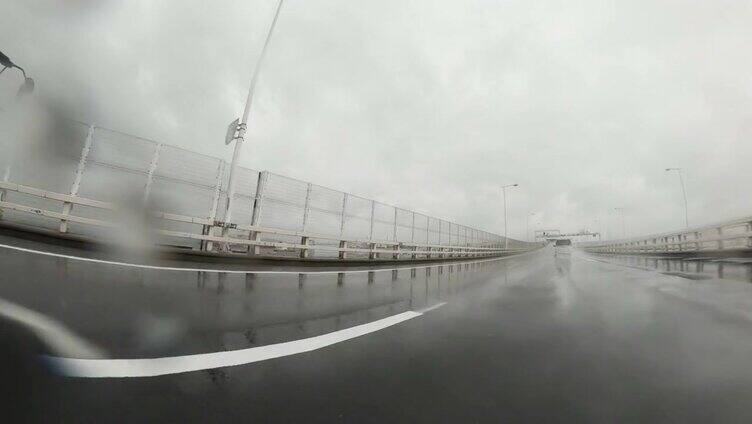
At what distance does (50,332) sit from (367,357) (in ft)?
7.51

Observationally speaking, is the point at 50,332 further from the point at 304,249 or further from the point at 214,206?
the point at 304,249

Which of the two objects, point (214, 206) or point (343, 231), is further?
point (343, 231)

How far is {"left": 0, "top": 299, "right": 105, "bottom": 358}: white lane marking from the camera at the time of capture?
1.98 m

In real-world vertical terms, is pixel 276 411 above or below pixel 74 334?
below

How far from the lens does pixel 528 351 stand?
2953 millimetres

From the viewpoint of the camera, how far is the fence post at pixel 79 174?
704 cm

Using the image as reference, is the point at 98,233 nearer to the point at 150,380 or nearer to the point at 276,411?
the point at 150,380

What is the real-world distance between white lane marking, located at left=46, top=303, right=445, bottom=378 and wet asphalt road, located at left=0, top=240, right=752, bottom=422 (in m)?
0.09

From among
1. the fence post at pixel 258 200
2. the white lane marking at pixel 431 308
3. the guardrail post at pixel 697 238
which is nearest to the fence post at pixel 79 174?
the fence post at pixel 258 200

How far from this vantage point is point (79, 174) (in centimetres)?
736

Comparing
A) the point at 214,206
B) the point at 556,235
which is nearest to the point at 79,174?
the point at 214,206

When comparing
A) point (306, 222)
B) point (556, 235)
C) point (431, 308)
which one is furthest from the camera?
point (556, 235)

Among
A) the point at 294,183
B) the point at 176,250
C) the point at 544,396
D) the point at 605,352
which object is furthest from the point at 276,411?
the point at 294,183

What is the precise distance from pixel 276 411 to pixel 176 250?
720 cm
